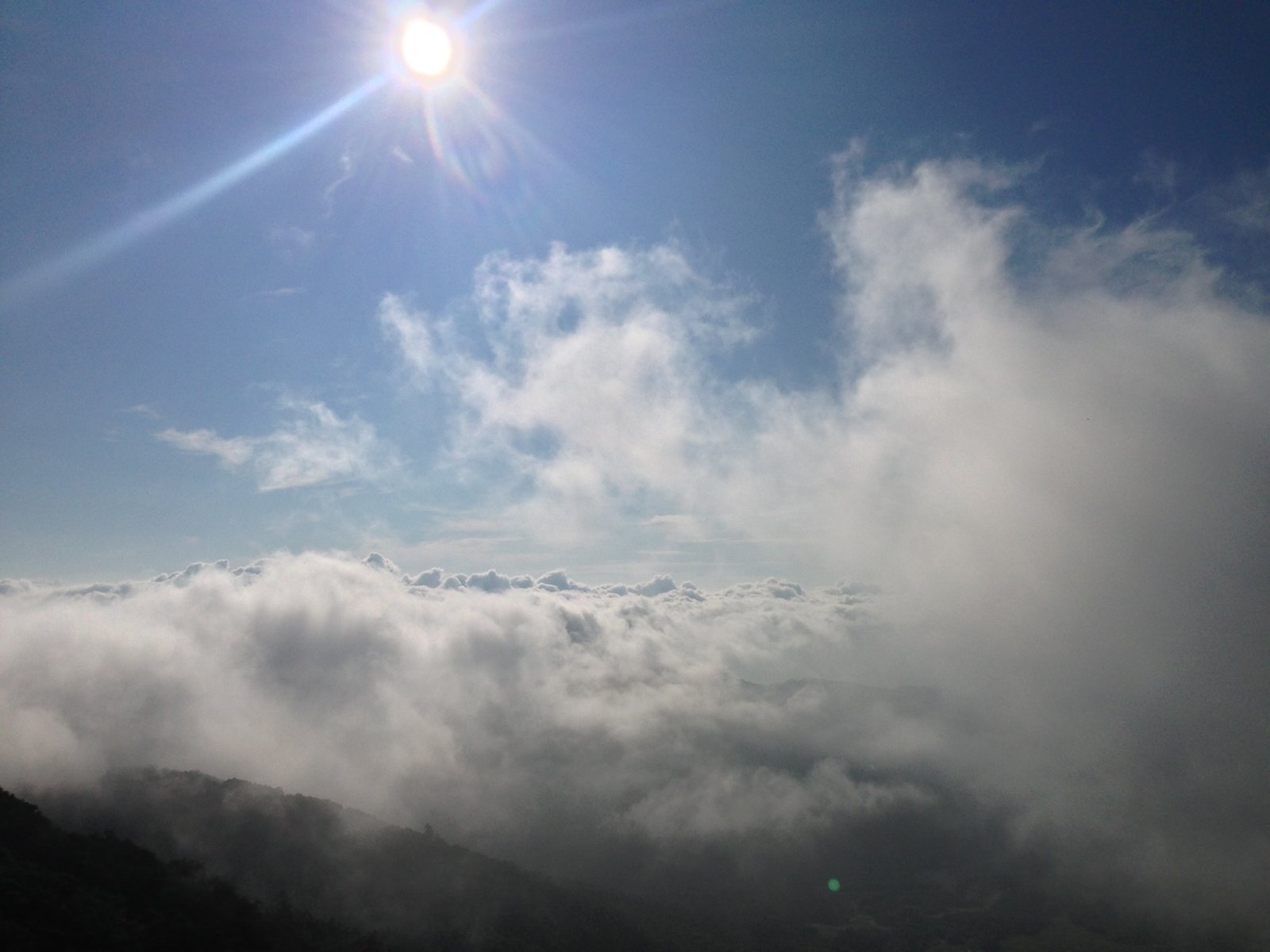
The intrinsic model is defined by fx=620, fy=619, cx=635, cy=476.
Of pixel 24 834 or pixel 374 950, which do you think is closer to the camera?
pixel 24 834

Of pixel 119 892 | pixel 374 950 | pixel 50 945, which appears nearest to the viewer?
pixel 50 945

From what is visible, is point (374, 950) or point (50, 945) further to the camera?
point (374, 950)

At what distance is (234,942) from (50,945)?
4058cm

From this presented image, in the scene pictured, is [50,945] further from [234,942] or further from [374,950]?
[374,950]

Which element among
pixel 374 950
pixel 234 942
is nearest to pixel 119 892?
pixel 234 942

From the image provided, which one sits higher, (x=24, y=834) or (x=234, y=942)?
(x=24, y=834)

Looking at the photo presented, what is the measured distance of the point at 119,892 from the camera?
112 m

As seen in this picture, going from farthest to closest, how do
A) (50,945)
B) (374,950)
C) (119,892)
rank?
(374,950) → (119,892) → (50,945)

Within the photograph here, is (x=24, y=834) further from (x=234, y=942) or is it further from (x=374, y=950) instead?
(x=374, y=950)

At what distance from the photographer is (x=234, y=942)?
114 metres

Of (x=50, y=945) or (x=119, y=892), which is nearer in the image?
(x=50, y=945)

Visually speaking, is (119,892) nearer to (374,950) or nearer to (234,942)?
(234,942)

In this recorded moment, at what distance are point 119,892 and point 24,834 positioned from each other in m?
22.5

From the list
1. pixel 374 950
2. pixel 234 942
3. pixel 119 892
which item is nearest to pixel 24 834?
pixel 119 892
